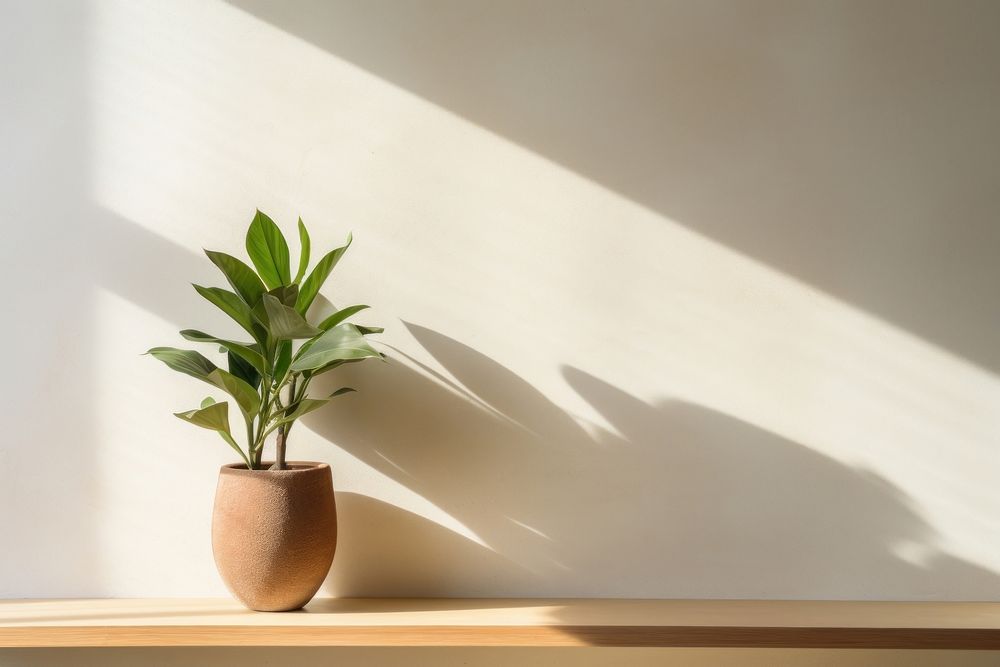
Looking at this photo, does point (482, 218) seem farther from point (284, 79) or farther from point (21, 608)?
point (21, 608)

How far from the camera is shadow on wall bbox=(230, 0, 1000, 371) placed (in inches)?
59.2

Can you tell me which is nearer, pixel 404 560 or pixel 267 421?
pixel 267 421

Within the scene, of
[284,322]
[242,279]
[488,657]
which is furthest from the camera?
[488,657]

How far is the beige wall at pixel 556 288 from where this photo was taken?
1503 millimetres

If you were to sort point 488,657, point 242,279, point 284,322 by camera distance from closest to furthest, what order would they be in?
point 284,322, point 242,279, point 488,657

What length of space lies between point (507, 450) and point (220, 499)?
1.86 ft

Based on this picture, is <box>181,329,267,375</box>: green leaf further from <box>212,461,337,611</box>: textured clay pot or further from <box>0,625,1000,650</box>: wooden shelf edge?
<box>0,625,1000,650</box>: wooden shelf edge

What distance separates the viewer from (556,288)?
1.52 meters

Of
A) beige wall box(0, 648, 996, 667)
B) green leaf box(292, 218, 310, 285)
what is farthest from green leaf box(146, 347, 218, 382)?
beige wall box(0, 648, 996, 667)

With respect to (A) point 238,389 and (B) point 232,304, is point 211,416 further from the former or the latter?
(B) point 232,304

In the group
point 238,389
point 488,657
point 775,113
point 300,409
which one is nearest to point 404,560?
point 488,657

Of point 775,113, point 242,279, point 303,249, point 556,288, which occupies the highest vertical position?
point 775,113

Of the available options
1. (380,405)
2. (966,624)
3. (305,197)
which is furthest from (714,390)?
(305,197)

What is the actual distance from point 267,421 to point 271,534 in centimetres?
21
